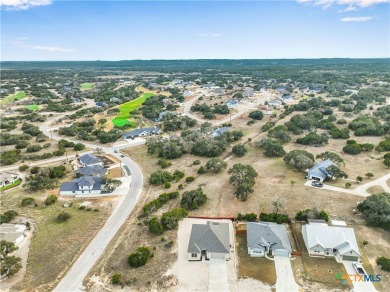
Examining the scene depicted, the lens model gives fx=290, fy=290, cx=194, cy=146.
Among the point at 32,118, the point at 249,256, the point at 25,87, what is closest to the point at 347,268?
the point at 249,256

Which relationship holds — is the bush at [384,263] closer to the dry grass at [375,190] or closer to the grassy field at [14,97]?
the dry grass at [375,190]

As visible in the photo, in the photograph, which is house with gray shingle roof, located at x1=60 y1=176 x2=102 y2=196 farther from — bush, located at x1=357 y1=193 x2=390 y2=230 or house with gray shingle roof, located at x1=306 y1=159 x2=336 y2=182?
bush, located at x1=357 y1=193 x2=390 y2=230

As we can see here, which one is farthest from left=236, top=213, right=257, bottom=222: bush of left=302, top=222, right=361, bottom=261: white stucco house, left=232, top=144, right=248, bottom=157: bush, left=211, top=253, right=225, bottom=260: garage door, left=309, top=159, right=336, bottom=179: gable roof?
left=232, top=144, right=248, bottom=157: bush

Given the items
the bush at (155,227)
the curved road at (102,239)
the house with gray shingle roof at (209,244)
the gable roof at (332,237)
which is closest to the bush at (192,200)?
the bush at (155,227)

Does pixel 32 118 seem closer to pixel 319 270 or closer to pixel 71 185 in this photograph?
pixel 71 185

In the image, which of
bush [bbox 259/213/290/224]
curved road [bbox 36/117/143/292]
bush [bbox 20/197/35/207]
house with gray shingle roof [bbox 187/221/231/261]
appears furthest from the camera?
Answer: bush [bbox 20/197/35/207]

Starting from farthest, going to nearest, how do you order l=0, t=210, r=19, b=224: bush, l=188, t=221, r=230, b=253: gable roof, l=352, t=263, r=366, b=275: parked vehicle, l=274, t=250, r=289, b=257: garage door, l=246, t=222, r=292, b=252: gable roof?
1. l=0, t=210, r=19, b=224: bush
2. l=246, t=222, r=292, b=252: gable roof
3. l=274, t=250, r=289, b=257: garage door
4. l=188, t=221, r=230, b=253: gable roof
5. l=352, t=263, r=366, b=275: parked vehicle

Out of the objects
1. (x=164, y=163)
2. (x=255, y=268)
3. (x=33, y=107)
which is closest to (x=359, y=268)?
(x=255, y=268)
